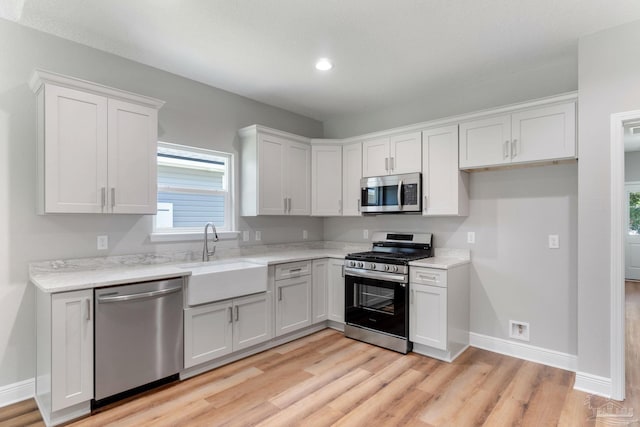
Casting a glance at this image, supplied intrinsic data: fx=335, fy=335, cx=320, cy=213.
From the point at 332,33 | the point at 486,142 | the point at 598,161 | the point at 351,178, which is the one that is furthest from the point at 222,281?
the point at 598,161

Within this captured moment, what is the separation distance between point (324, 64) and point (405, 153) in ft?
4.29

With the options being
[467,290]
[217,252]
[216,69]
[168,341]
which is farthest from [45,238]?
[467,290]

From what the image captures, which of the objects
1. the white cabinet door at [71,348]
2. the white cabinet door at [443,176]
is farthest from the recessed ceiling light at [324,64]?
the white cabinet door at [71,348]

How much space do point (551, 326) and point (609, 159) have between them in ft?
5.12

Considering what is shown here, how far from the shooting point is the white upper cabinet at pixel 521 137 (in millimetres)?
2775

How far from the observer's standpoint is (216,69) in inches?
127

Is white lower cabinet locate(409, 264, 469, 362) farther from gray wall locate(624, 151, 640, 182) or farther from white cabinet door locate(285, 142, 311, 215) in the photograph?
gray wall locate(624, 151, 640, 182)

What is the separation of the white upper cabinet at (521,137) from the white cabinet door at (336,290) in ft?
5.77

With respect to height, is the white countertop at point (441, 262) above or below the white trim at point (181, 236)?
below

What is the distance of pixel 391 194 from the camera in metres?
3.79

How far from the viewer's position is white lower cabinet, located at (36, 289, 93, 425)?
7.01 ft

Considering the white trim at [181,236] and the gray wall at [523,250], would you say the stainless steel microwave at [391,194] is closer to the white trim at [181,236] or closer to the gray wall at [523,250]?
the gray wall at [523,250]

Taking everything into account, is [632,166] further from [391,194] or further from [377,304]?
[377,304]

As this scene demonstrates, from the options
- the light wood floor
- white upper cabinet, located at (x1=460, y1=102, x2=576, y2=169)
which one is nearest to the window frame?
the light wood floor
